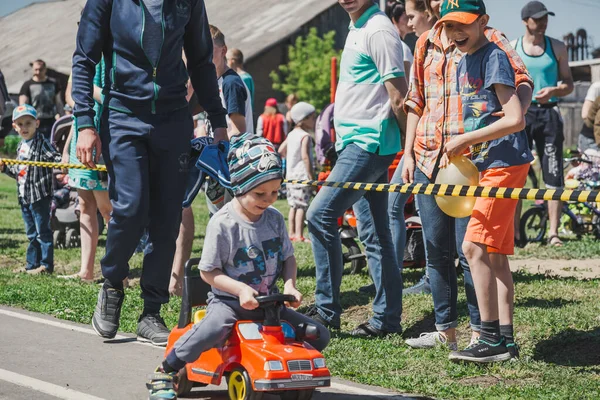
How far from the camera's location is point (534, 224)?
12680 mm

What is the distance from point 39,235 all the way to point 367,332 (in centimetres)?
459

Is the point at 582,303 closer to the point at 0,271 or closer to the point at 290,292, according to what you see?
the point at 290,292

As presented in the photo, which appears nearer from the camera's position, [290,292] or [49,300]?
[290,292]

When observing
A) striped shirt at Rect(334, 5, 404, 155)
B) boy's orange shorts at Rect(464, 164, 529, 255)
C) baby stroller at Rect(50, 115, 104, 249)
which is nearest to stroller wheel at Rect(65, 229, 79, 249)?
baby stroller at Rect(50, 115, 104, 249)

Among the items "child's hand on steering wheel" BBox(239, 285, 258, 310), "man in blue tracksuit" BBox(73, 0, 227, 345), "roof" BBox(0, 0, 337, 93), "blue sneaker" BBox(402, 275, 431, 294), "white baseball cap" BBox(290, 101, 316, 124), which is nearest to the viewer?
"child's hand on steering wheel" BBox(239, 285, 258, 310)

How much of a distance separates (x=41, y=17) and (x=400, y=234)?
66.8m

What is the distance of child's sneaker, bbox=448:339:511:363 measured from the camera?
18.3ft

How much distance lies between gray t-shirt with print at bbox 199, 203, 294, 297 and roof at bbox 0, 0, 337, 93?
1664 inches

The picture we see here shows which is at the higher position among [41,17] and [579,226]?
[41,17]

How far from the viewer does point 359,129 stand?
662cm

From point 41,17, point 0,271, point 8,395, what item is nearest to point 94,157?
point 8,395

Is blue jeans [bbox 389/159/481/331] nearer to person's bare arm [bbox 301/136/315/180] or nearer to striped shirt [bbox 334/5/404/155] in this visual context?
striped shirt [bbox 334/5/404/155]

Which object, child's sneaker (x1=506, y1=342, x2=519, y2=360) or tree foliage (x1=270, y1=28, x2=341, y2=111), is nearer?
child's sneaker (x1=506, y1=342, x2=519, y2=360)

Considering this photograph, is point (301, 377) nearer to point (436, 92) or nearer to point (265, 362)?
point (265, 362)
